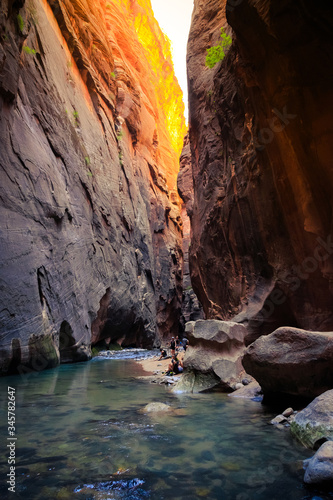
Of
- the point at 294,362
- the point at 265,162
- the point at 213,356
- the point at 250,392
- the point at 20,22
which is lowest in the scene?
the point at 250,392

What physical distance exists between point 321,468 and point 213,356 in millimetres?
6052

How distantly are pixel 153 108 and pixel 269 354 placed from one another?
4458cm

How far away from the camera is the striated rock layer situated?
12.4m

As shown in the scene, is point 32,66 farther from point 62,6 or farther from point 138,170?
point 138,170

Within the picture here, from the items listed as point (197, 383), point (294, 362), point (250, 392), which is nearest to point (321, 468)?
point (294, 362)

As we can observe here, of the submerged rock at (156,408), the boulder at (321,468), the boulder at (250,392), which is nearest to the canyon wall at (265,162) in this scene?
the boulder at (250,392)

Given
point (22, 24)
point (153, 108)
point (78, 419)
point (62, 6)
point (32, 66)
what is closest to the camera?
point (78, 419)

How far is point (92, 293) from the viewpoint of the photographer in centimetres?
2098

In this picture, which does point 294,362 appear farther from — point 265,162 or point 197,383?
point 265,162

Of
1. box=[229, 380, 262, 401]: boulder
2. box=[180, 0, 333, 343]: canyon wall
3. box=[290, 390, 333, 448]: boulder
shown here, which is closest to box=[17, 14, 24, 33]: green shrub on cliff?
box=[180, 0, 333, 343]: canyon wall

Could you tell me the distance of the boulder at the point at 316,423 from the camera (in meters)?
4.13

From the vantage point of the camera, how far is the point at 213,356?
9.25 metres

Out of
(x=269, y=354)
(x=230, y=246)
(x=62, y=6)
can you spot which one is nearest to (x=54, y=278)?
(x=230, y=246)

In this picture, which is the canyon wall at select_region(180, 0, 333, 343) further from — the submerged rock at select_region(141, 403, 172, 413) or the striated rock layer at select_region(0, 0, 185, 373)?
the striated rock layer at select_region(0, 0, 185, 373)
